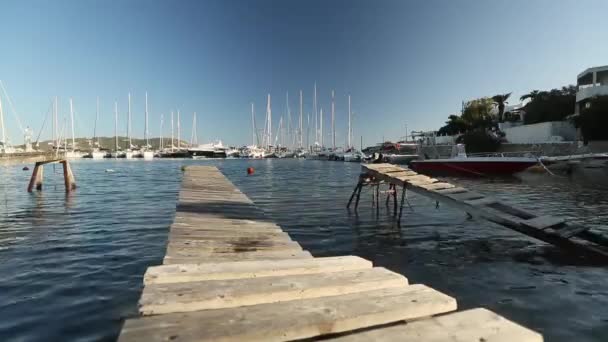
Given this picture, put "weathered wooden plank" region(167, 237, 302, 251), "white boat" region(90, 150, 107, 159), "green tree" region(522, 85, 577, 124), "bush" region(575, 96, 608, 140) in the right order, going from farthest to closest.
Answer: "white boat" region(90, 150, 107, 159) < "green tree" region(522, 85, 577, 124) < "bush" region(575, 96, 608, 140) < "weathered wooden plank" region(167, 237, 302, 251)

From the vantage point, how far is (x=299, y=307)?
277cm

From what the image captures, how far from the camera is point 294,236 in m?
10.6

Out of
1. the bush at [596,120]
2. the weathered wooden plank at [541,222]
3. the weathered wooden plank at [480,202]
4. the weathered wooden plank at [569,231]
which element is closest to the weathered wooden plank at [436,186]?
the weathered wooden plank at [480,202]

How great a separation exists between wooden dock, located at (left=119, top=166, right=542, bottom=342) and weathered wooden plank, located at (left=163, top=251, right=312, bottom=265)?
855 millimetres

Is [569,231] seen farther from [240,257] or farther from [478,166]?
[478,166]

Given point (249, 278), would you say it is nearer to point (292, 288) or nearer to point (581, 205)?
point (292, 288)

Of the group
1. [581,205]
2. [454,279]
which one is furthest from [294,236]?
[581,205]

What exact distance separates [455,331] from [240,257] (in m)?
3.27

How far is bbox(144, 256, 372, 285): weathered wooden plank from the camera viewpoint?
352 cm

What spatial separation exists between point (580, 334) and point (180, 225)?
683 cm

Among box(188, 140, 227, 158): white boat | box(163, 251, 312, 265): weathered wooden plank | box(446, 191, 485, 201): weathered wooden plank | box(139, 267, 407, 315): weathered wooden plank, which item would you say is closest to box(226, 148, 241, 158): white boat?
box(188, 140, 227, 158): white boat

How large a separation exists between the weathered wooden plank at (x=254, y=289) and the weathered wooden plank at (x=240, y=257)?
145 centimetres

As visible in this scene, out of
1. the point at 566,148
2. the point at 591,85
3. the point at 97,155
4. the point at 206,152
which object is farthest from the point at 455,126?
the point at 97,155

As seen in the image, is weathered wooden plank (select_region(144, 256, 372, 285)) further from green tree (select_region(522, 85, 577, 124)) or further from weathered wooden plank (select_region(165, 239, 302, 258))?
green tree (select_region(522, 85, 577, 124))
